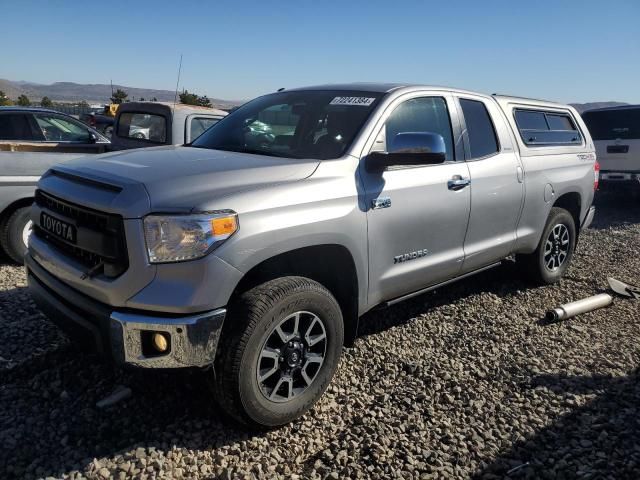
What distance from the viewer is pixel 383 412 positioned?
3068 millimetres

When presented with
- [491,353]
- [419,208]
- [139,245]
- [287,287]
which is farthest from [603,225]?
[139,245]

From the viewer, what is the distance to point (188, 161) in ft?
9.80

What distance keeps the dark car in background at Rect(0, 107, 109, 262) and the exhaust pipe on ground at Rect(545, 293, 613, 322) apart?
5.05 m

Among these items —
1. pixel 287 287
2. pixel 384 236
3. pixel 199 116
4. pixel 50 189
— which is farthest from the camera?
pixel 199 116

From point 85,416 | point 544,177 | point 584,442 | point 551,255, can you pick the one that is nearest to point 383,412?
point 584,442

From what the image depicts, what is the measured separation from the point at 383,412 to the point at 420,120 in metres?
2.03

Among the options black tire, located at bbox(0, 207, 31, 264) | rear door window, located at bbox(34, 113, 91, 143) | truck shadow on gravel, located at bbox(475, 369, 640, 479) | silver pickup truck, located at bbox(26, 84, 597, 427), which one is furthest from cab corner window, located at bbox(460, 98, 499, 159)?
rear door window, located at bbox(34, 113, 91, 143)

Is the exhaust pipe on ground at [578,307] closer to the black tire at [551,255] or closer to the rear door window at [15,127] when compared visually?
the black tire at [551,255]

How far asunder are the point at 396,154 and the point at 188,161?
1.23m

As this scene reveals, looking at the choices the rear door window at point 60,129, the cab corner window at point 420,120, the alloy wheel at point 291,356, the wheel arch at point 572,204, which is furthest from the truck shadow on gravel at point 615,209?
the rear door window at point 60,129

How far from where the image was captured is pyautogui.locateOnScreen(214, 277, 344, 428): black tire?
8.31 ft

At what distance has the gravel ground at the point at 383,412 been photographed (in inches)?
103

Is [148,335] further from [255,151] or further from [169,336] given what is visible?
[255,151]

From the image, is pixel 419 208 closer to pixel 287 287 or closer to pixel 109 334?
pixel 287 287
